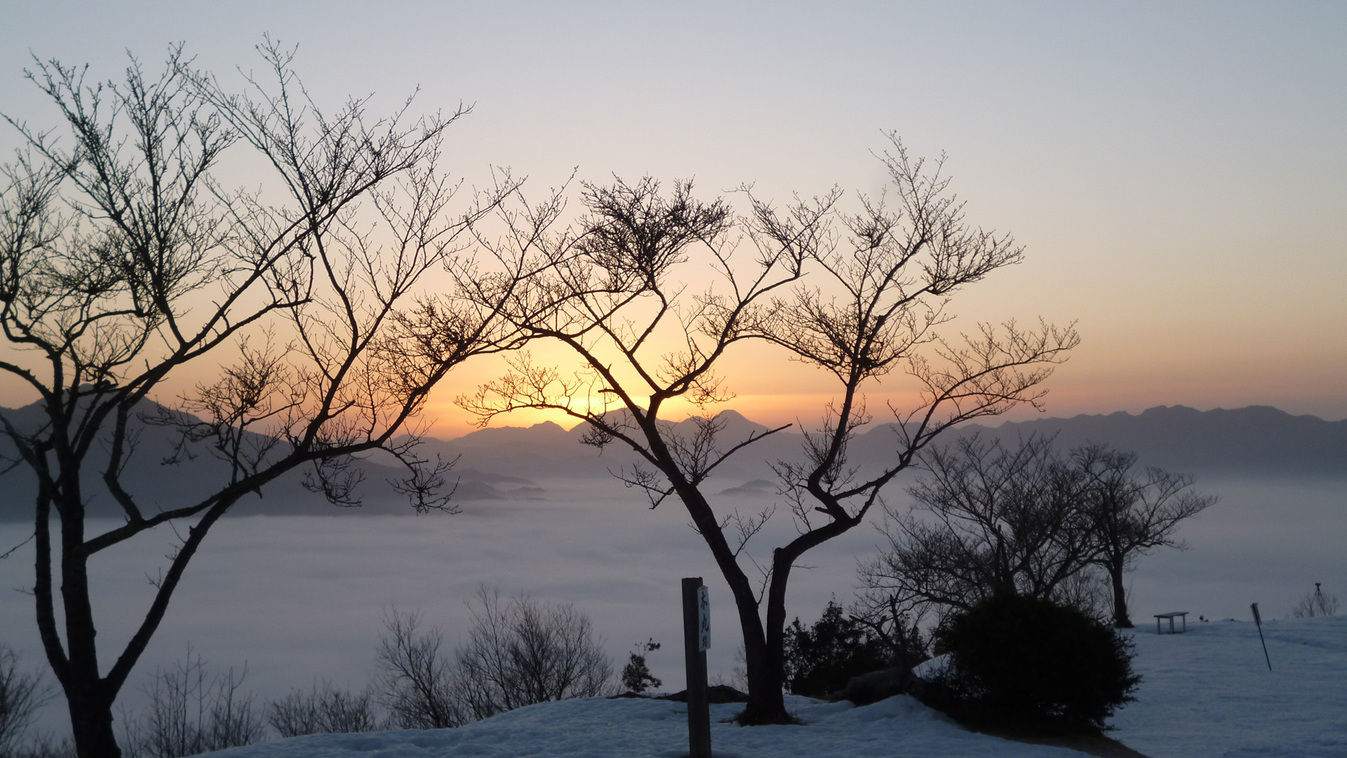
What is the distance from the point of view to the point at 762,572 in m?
12.8

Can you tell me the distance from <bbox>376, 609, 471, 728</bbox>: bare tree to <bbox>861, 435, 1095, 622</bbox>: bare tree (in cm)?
1402

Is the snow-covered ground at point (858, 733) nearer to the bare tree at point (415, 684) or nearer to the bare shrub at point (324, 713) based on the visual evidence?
the bare tree at point (415, 684)

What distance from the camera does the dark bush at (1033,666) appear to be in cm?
1046

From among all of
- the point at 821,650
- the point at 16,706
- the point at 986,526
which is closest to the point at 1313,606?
the point at 986,526

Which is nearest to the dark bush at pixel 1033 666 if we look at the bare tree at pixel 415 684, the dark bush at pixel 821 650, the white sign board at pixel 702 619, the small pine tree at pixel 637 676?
the white sign board at pixel 702 619

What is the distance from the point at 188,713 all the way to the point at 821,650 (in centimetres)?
1805

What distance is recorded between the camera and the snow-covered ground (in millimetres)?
8906

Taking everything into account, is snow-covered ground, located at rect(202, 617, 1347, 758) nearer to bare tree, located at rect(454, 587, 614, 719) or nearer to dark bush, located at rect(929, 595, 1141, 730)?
dark bush, located at rect(929, 595, 1141, 730)

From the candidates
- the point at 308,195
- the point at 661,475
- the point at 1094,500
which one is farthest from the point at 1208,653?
the point at 308,195

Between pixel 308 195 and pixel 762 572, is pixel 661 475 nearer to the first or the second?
pixel 762 572

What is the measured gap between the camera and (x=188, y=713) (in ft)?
75.0

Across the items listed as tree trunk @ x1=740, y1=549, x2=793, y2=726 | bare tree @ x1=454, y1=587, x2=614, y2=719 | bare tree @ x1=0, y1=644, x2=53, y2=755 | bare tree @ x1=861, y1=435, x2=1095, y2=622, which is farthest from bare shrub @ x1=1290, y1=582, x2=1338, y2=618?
bare tree @ x1=0, y1=644, x2=53, y2=755

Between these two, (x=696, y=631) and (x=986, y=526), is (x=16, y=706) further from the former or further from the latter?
(x=986, y=526)

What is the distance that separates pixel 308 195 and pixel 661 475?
5514mm
